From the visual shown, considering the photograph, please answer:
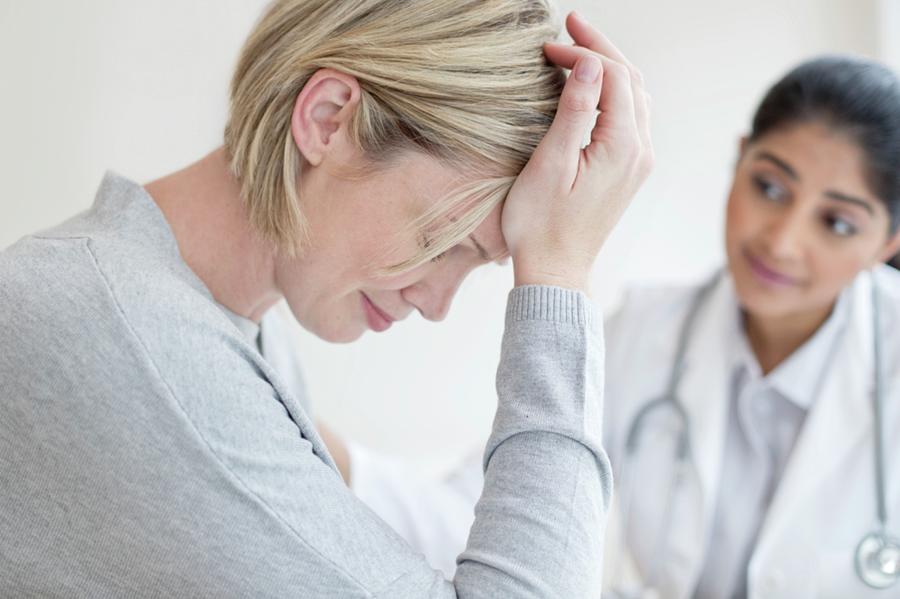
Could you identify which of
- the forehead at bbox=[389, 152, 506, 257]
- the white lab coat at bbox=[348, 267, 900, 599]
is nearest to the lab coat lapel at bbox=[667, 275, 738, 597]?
the white lab coat at bbox=[348, 267, 900, 599]

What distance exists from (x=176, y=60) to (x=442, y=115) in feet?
2.41

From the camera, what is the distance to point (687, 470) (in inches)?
52.2

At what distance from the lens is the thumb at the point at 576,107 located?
28.1 inches

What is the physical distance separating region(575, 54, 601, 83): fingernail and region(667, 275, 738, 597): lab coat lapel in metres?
0.75

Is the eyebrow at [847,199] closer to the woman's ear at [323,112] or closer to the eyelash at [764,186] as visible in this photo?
the eyelash at [764,186]

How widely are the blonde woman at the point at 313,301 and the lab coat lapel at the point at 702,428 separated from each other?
2.07ft

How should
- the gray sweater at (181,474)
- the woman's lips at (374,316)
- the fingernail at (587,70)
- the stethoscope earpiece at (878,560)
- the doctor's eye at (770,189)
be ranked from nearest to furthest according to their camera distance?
the gray sweater at (181,474) < the fingernail at (587,70) < the woman's lips at (374,316) < the stethoscope earpiece at (878,560) < the doctor's eye at (770,189)

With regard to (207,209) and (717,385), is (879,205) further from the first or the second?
(207,209)

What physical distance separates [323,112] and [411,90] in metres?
0.08

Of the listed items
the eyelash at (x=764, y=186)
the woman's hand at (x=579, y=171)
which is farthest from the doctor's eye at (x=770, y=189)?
the woman's hand at (x=579, y=171)

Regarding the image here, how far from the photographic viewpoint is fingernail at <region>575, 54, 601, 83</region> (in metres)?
0.71

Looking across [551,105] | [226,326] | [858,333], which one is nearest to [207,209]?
[226,326]

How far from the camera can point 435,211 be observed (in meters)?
0.73

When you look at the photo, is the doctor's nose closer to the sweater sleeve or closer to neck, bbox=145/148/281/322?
the sweater sleeve
